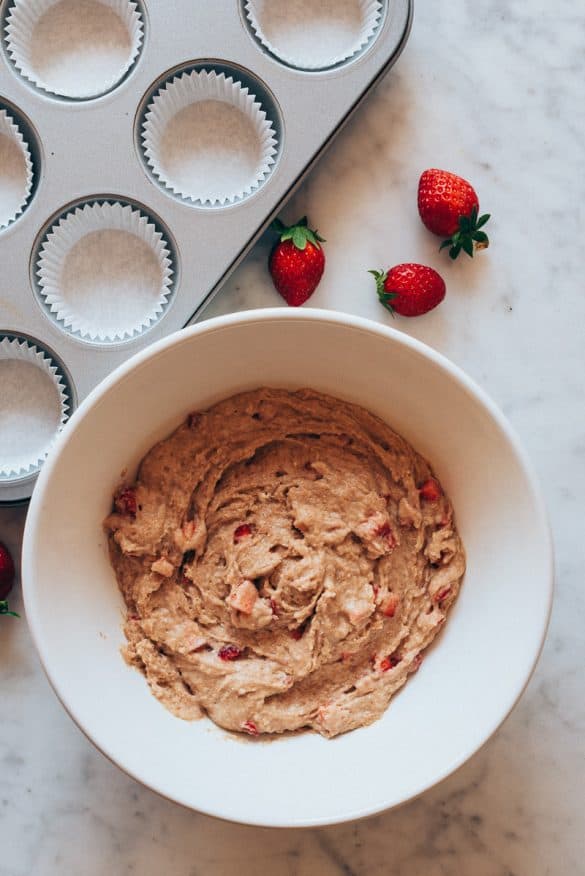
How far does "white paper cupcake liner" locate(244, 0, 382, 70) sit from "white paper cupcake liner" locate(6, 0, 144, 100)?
38cm

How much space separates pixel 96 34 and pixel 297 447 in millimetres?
1225

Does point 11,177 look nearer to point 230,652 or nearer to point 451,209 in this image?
point 451,209

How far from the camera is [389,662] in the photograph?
2115 millimetres

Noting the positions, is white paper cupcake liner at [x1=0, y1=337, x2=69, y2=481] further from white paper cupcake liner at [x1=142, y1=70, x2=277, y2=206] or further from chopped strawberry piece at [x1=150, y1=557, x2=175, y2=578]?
white paper cupcake liner at [x1=142, y1=70, x2=277, y2=206]

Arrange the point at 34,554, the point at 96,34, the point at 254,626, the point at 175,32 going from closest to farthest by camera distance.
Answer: the point at 34,554
the point at 254,626
the point at 175,32
the point at 96,34

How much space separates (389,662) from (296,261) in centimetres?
102

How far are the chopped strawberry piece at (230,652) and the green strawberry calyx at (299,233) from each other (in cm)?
101

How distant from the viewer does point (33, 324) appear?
2.26 m

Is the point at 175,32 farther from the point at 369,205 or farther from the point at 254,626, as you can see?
the point at 254,626

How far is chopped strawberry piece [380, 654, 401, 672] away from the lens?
2.11 meters

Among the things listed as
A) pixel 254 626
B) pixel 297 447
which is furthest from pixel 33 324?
pixel 254 626

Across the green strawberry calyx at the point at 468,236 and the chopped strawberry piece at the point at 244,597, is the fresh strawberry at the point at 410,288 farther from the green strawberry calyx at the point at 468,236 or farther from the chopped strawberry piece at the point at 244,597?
the chopped strawberry piece at the point at 244,597

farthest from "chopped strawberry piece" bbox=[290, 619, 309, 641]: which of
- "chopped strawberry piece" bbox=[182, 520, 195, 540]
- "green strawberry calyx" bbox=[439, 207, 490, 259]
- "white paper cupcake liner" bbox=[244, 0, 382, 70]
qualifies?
"white paper cupcake liner" bbox=[244, 0, 382, 70]

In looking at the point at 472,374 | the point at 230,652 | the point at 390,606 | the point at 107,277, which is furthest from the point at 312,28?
the point at 230,652
